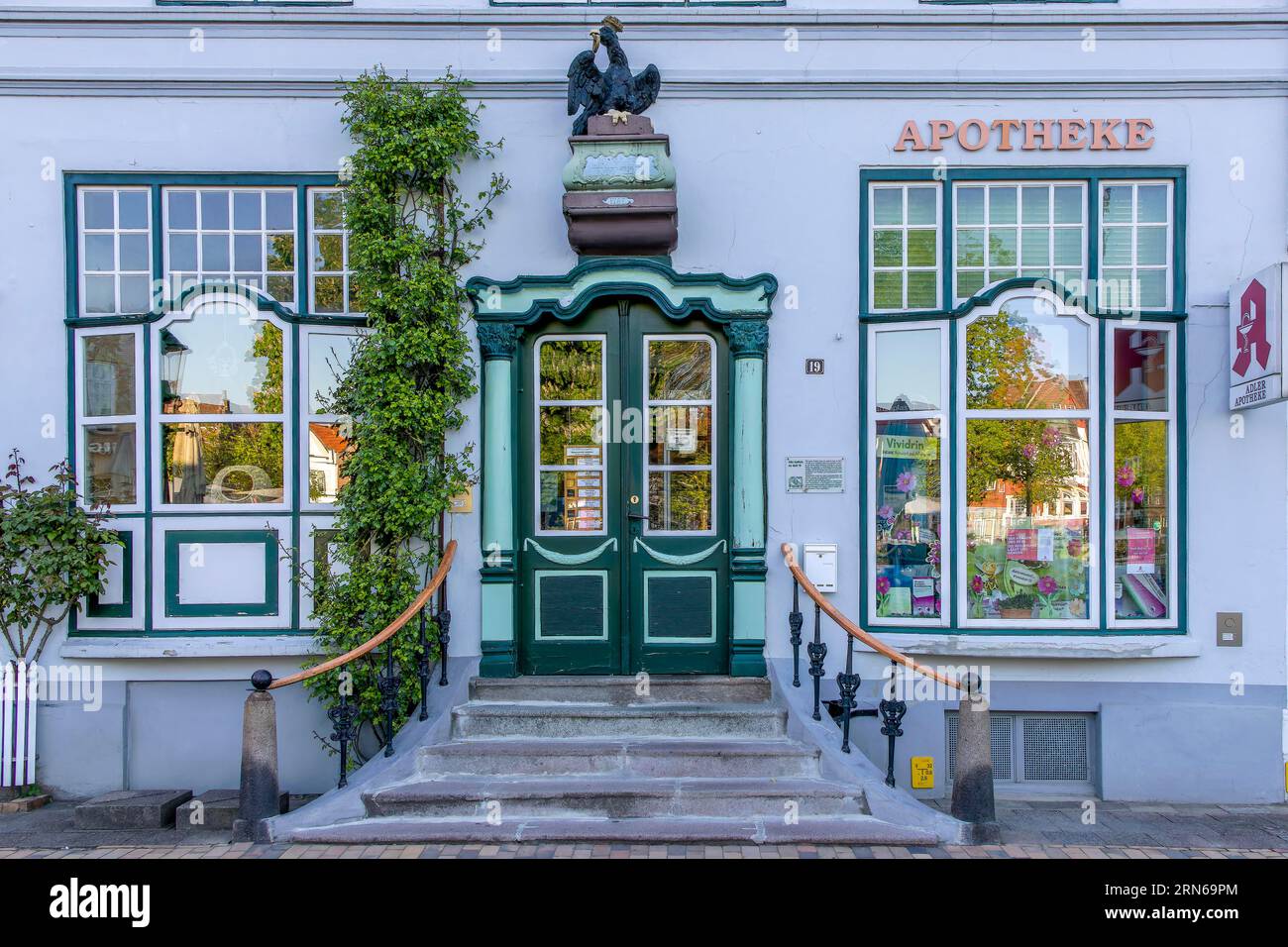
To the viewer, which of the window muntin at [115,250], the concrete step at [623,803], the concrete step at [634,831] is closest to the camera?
the concrete step at [634,831]

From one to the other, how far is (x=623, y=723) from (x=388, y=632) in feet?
5.34

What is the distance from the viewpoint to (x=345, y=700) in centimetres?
559

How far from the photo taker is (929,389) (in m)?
6.45

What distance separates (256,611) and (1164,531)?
260 inches

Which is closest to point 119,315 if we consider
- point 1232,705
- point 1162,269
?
point 1162,269

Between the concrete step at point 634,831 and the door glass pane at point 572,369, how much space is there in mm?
2907

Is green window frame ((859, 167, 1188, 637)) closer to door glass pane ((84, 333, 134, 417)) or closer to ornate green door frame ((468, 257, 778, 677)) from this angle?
ornate green door frame ((468, 257, 778, 677))

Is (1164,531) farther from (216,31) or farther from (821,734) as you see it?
(216,31)

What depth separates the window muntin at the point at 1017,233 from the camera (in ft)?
21.3

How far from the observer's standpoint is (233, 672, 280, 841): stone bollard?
513cm

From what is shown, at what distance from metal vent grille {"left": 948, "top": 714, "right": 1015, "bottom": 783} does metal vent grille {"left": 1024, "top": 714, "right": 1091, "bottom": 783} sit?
12cm

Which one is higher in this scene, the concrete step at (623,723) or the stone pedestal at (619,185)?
the stone pedestal at (619,185)

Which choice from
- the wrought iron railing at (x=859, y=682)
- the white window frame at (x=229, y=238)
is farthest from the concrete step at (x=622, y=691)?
the white window frame at (x=229, y=238)

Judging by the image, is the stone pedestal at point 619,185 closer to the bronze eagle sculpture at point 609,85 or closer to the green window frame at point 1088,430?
the bronze eagle sculpture at point 609,85
